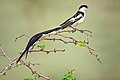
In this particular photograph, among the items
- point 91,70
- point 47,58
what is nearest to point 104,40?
point 91,70

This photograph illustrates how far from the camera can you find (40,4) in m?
2.10

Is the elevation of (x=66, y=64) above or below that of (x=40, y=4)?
below

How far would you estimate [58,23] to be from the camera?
6.90ft

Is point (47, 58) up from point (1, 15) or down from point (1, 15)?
down

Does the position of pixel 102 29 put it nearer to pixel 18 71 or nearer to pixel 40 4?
pixel 40 4

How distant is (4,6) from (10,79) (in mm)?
426

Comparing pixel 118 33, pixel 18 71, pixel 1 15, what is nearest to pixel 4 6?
pixel 1 15

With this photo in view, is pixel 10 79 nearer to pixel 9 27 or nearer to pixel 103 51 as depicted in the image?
pixel 9 27

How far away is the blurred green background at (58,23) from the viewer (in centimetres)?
206

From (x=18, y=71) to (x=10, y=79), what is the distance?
2.5 inches

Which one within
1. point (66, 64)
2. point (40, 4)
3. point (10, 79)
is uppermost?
point (40, 4)

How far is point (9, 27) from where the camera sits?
6.84ft

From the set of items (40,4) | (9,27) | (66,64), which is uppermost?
(40,4)

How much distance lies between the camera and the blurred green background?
2.06m
